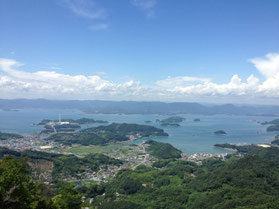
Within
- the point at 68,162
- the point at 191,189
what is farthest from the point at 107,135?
the point at 191,189

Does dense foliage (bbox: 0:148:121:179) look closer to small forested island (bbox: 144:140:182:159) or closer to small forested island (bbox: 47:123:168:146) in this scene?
small forested island (bbox: 144:140:182:159)

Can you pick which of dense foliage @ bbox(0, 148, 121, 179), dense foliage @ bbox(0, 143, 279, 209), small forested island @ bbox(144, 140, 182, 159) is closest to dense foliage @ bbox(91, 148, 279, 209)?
dense foliage @ bbox(0, 143, 279, 209)

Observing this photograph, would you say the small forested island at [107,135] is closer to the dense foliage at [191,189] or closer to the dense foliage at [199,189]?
the dense foliage at [191,189]

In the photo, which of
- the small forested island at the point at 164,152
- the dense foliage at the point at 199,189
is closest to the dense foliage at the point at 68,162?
the dense foliage at the point at 199,189

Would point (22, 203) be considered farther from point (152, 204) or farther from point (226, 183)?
point (226, 183)

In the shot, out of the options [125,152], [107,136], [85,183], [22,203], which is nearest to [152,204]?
[85,183]

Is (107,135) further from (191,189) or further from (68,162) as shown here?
(191,189)

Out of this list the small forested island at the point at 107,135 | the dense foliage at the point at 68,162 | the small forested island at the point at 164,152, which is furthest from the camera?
the small forested island at the point at 107,135

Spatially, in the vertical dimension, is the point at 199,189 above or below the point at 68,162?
above
